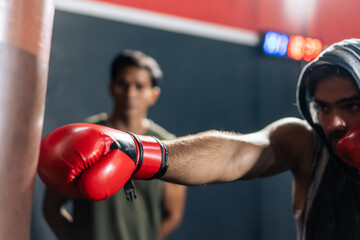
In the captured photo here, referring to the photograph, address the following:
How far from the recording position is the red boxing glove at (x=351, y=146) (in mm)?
985

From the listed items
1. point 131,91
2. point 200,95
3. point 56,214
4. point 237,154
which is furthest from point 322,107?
point 200,95

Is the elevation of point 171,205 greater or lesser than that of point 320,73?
lesser

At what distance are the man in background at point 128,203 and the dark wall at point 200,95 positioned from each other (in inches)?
28.1

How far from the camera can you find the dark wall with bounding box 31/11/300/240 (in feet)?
8.79

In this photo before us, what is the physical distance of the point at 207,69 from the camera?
324cm

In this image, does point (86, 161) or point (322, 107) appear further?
point (322, 107)

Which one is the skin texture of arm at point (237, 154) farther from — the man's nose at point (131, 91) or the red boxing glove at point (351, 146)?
the man's nose at point (131, 91)

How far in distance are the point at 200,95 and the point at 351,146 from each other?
2.24m

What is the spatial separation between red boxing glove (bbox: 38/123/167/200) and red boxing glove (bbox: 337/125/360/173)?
19.4 inches

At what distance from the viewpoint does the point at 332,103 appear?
109 cm

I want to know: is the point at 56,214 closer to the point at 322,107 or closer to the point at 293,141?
the point at 293,141

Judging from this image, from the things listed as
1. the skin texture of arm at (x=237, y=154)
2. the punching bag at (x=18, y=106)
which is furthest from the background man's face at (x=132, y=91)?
the punching bag at (x=18, y=106)

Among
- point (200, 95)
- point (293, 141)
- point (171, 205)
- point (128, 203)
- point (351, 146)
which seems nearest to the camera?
point (351, 146)

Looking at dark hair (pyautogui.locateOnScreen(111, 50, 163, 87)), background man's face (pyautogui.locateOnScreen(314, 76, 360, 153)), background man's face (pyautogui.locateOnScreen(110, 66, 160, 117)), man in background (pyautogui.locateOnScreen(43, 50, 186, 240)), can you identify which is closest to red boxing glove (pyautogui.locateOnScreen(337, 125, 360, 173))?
background man's face (pyautogui.locateOnScreen(314, 76, 360, 153))
